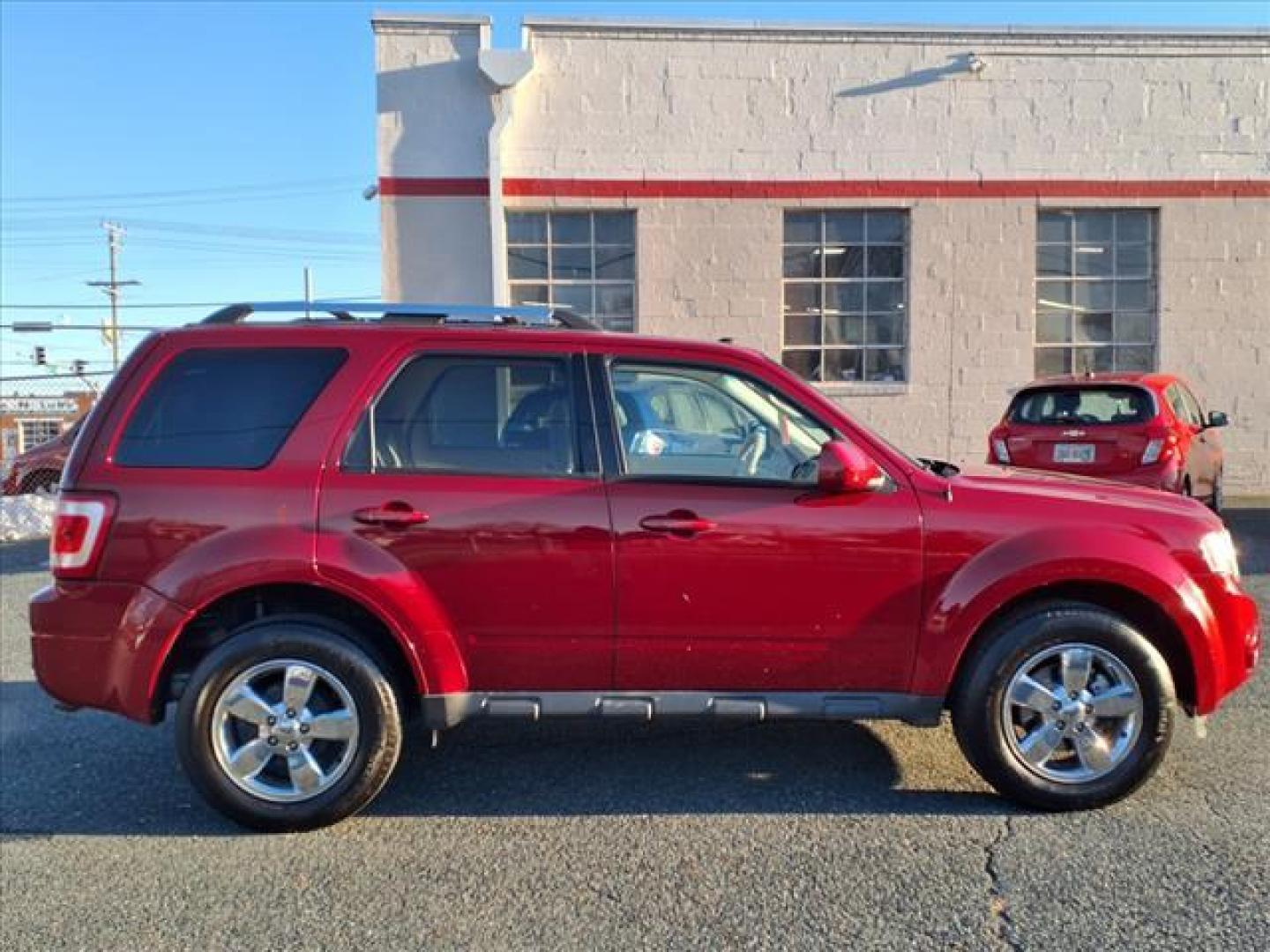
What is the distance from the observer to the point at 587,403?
3930 millimetres

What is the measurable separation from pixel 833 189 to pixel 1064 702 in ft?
32.9

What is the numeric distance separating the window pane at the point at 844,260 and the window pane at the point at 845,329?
55 cm

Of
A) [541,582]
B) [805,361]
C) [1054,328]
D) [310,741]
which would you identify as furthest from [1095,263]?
[310,741]

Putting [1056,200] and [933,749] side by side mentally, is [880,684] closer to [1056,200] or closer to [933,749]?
[933,749]

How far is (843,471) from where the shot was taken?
12.1 ft

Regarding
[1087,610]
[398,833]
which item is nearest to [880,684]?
[1087,610]

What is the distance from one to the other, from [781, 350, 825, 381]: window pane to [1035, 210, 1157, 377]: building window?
2.90 m

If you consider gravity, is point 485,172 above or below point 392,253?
above

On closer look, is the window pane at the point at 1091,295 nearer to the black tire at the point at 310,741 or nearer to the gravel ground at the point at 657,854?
the gravel ground at the point at 657,854

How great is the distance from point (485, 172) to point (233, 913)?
10.6 metres

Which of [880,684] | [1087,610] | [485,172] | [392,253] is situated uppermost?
[485,172]

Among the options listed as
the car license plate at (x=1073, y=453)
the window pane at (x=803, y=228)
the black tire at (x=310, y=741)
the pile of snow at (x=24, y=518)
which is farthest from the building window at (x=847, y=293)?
the black tire at (x=310, y=741)

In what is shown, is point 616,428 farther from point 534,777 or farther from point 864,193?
point 864,193

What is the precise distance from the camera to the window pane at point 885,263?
12984 mm
